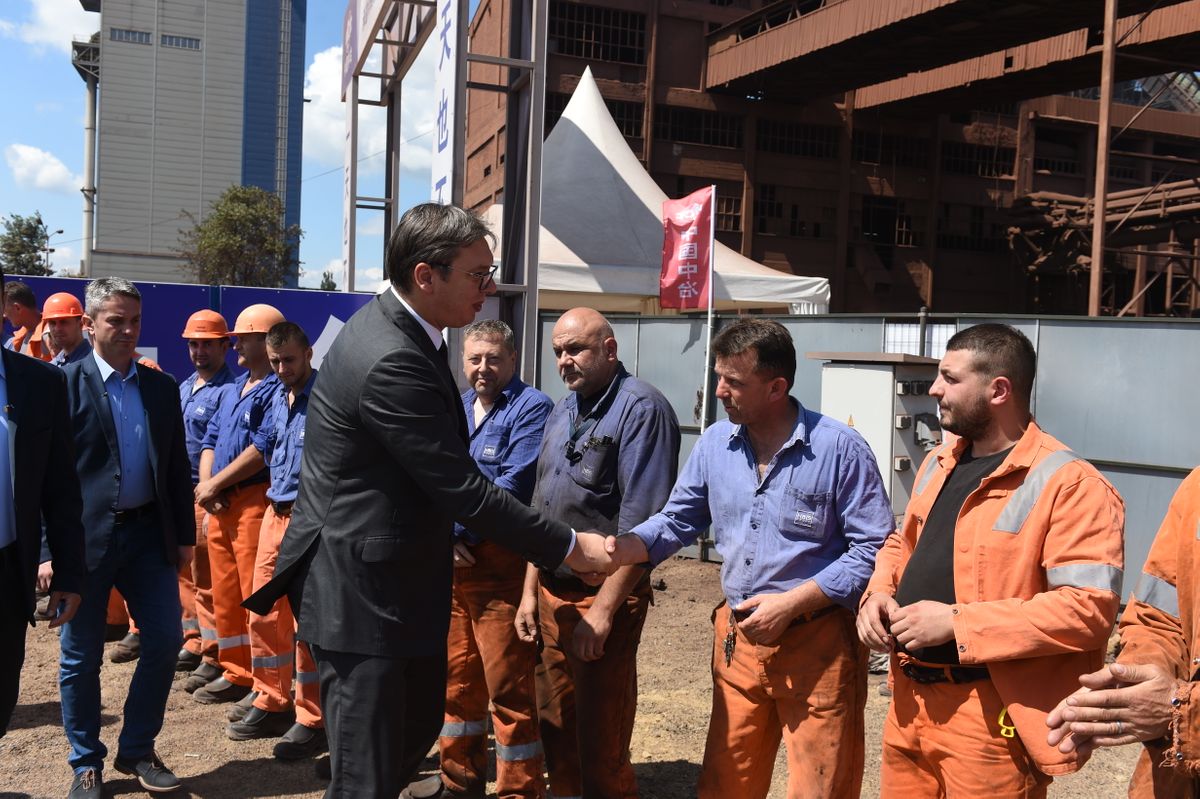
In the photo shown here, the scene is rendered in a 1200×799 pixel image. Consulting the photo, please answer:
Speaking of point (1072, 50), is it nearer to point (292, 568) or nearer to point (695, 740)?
point (695, 740)

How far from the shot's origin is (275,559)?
4996mm

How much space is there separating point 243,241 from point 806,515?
41.8 m

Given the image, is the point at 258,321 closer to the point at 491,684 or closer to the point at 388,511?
the point at 491,684

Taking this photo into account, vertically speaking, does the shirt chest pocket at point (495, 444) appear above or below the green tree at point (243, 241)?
below

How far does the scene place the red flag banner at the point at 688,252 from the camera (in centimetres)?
1069

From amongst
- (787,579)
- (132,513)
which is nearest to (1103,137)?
(787,579)

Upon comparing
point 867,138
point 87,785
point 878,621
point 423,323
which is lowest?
point 87,785

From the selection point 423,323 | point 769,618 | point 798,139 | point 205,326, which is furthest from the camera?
point 798,139

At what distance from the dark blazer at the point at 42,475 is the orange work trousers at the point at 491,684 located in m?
1.48

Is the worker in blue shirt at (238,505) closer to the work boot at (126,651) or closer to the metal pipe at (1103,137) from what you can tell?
→ the work boot at (126,651)

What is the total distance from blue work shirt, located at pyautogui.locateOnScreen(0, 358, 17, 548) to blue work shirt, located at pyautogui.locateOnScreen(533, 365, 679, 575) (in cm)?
186

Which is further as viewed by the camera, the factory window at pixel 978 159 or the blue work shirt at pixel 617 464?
the factory window at pixel 978 159

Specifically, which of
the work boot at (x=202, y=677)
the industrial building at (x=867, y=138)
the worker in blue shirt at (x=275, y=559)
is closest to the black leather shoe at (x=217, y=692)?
the work boot at (x=202, y=677)

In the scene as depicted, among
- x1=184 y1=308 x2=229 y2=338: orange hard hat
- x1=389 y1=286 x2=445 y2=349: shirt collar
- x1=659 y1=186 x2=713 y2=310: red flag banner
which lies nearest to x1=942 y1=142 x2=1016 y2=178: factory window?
x1=659 y1=186 x2=713 y2=310: red flag banner
